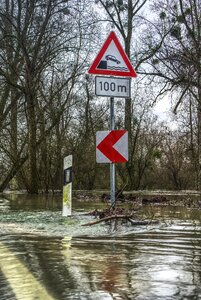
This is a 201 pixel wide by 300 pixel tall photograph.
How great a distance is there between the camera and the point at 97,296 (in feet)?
10.5

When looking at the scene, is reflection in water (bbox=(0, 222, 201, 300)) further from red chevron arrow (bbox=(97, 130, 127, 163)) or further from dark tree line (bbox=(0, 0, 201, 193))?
dark tree line (bbox=(0, 0, 201, 193))

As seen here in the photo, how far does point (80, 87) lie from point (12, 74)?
4.22 metres

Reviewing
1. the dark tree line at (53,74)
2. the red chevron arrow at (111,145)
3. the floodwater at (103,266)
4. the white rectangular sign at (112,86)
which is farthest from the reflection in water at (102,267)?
the dark tree line at (53,74)

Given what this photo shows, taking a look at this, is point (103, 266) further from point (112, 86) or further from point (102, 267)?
point (112, 86)

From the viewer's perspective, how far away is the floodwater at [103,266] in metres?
3.33

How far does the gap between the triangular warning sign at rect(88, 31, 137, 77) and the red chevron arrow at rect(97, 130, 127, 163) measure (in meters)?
0.95

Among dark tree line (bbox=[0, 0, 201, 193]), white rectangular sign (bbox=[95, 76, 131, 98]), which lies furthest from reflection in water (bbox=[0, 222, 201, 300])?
dark tree line (bbox=[0, 0, 201, 193])

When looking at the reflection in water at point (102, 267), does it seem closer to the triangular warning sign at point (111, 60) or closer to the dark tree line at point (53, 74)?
the triangular warning sign at point (111, 60)

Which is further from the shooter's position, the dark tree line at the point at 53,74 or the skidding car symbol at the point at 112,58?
the dark tree line at the point at 53,74

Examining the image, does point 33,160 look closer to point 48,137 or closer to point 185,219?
point 48,137

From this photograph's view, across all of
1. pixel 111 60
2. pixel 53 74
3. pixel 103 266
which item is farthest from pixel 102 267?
pixel 53 74

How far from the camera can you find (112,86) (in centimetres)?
851

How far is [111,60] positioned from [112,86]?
1.35 feet

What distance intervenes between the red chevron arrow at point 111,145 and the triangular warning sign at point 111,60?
95 centimetres
